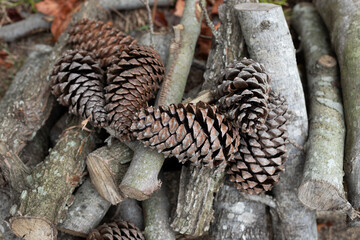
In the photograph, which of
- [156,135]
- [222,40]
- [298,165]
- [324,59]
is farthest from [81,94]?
[324,59]

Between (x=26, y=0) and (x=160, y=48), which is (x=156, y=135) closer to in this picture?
(x=160, y=48)

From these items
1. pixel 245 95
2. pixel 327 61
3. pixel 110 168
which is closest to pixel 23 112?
pixel 110 168

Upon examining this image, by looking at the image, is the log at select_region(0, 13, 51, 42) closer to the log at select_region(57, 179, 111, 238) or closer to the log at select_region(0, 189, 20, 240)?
the log at select_region(0, 189, 20, 240)

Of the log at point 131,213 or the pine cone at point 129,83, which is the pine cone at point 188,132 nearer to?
the pine cone at point 129,83

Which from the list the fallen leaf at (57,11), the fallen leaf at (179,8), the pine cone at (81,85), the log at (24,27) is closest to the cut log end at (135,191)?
the pine cone at (81,85)

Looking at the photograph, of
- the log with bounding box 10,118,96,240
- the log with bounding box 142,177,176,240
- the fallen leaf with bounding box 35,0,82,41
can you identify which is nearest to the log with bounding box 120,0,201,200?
the log with bounding box 142,177,176,240
